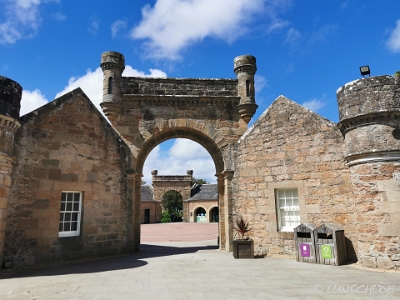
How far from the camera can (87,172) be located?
382 inches

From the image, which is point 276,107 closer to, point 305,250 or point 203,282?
point 305,250

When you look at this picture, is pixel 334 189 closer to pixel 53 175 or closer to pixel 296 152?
pixel 296 152

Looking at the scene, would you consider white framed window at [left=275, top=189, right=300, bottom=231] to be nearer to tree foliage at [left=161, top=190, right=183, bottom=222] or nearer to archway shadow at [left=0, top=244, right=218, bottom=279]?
archway shadow at [left=0, top=244, right=218, bottom=279]

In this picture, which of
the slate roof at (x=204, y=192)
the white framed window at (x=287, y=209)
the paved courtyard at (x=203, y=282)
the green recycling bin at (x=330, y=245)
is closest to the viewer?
the paved courtyard at (x=203, y=282)

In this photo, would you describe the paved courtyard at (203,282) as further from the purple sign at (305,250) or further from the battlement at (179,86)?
the battlement at (179,86)

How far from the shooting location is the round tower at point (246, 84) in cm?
1209

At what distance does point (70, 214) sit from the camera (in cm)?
925

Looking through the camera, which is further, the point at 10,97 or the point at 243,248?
the point at 243,248

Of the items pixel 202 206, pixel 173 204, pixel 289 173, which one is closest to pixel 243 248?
pixel 289 173

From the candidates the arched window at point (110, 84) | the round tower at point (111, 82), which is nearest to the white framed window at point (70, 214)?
the round tower at point (111, 82)

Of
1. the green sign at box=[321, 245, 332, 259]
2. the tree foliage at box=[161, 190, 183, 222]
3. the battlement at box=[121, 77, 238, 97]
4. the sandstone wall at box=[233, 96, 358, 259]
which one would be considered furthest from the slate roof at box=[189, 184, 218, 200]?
the green sign at box=[321, 245, 332, 259]

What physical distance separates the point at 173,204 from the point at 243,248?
104ft

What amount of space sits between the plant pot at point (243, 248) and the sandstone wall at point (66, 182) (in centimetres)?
407

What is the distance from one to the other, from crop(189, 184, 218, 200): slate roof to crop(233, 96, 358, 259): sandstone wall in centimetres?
2907
